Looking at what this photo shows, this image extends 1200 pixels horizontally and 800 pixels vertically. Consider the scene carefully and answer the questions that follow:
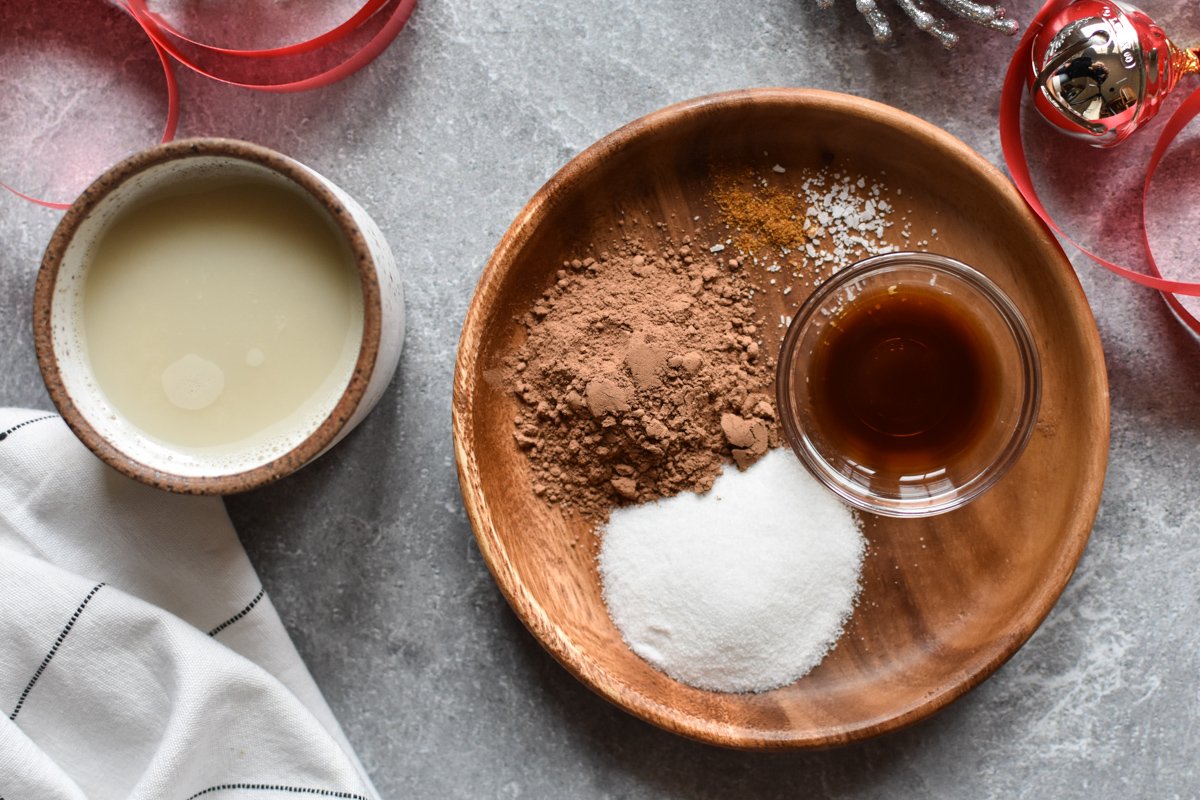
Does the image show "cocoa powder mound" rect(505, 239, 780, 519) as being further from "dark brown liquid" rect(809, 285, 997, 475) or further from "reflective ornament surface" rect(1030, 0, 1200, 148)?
"reflective ornament surface" rect(1030, 0, 1200, 148)

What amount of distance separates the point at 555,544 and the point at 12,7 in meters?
0.88

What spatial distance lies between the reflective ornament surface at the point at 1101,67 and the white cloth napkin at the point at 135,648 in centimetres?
98

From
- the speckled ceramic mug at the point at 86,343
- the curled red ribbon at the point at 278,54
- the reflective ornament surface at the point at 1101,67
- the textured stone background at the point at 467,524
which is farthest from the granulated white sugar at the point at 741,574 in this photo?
the curled red ribbon at the point at 278,54

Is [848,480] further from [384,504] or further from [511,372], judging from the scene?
[384,504]

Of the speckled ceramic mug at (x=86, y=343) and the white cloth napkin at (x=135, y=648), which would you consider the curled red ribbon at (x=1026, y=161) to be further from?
the white cloth napkin at (x=135, y=648)

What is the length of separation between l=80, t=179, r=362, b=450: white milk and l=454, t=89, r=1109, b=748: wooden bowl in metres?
0.14

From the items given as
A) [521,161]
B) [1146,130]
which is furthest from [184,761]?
[1146,130]

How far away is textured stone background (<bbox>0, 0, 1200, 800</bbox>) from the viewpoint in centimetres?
98

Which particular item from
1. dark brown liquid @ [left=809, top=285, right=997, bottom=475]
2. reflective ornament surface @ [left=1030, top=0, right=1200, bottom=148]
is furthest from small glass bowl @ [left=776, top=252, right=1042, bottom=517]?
reflective ornament surface @ [left=1030, top=0, right=1200, bottom=148]

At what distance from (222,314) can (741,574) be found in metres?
0.55

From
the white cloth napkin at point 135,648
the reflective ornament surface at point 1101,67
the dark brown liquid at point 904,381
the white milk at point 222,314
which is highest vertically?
the reflective ornament surface at point 1101,67

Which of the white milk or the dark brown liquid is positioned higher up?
the white milk

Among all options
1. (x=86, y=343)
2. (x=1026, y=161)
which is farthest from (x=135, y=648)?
(x=1026, y=161)

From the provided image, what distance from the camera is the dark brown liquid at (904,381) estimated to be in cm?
91
